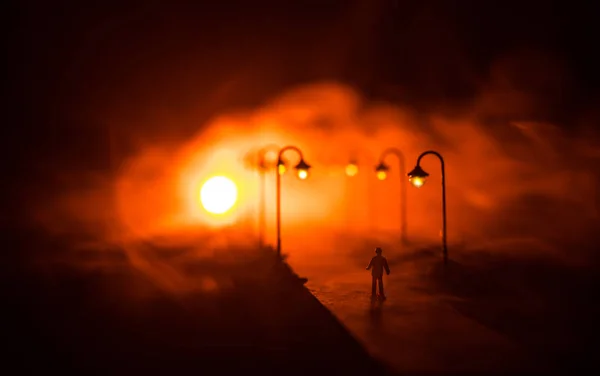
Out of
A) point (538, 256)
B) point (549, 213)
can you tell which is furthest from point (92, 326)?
point (549, 213)

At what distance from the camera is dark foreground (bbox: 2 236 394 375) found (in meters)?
7.66

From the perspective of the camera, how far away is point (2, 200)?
36.4 metres

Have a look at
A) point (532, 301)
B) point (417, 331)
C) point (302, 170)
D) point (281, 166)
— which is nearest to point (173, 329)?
point (417, 331)

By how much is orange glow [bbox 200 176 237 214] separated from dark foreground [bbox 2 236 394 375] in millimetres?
37115

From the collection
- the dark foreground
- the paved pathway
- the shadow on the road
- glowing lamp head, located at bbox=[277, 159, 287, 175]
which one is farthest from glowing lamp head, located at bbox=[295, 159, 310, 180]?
the shadow on the road

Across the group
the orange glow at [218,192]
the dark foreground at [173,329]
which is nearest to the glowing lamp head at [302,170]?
the dark foreground at [173,329]

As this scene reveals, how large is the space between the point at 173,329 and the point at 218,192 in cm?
4402

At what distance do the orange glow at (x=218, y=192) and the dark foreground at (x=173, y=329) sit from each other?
3712 centimetres

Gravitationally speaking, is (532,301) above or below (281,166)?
below

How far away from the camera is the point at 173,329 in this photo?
31.9 ft

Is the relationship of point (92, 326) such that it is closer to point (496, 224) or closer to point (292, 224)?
point (496, 224)

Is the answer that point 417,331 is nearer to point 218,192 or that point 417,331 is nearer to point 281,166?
point 281,166

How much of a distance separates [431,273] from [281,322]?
7.72 m

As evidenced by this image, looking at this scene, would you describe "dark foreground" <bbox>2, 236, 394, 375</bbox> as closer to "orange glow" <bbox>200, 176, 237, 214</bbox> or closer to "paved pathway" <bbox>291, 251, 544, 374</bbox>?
"paved pathway" <bbox>291, 251, 544, 374</bbox>
